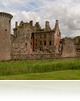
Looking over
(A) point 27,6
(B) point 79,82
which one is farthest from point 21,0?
(B) point 79,82

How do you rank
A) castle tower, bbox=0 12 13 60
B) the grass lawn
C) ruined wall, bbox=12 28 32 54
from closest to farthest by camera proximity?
the grass lawn < castle tower, bbox=0 12 13 60 < ruined wall, bbox=12 28 32 54

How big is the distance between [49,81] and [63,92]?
1.06 meters

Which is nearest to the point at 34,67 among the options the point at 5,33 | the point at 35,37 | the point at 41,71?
the point at 41,71

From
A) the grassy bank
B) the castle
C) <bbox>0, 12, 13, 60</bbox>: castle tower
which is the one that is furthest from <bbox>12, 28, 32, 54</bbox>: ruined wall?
the grassy bank

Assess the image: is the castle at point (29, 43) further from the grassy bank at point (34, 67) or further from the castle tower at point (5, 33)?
the grassy bank at point (34, 67)

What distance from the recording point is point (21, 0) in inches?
393

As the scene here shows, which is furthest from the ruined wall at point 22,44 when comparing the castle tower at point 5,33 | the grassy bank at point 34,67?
the grassy bank at point 34,67

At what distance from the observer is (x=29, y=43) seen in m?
22.3

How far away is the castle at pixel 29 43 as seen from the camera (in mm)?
16984

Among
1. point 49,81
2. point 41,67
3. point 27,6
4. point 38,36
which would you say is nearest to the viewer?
point 49,81

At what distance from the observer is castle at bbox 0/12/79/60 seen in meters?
17.0

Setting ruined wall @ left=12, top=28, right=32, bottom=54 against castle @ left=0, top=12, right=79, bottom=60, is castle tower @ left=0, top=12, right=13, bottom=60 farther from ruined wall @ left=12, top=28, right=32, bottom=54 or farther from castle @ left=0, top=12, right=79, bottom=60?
ruined wall @ left=12, top=28, right=32, bottom=54

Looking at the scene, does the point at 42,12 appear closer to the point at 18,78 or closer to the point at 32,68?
the point at 32,68

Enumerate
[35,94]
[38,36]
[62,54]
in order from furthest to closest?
1. [38,36]
2. [62,54]
3. [35,94]
